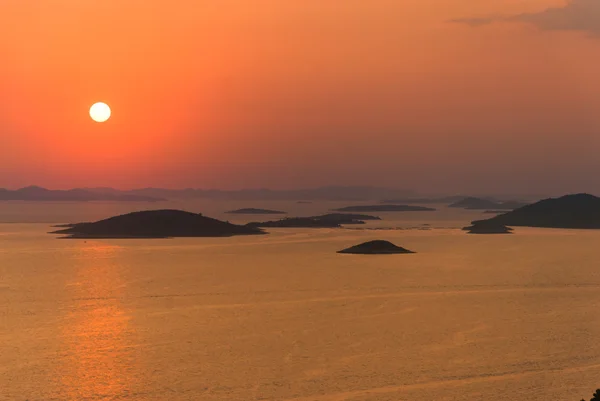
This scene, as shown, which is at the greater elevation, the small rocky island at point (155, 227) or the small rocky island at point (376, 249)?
the small rocky island at point (155, 227)

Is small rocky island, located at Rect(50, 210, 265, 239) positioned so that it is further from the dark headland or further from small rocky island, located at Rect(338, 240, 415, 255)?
the dark headland

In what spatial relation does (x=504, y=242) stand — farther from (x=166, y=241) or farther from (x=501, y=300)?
(x=501, y=300)

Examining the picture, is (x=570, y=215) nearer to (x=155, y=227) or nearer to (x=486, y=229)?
(x=486, y=229)

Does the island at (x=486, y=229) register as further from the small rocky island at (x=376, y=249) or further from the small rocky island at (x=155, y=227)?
the small rocky island at (x=376, y=249)

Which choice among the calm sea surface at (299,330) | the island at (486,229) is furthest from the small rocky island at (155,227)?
the calm sea surface at (299,330)

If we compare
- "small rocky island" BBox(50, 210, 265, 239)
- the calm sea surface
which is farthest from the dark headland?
the calm sea surface

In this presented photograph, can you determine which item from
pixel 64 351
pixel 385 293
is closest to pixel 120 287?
pixel 385 293
